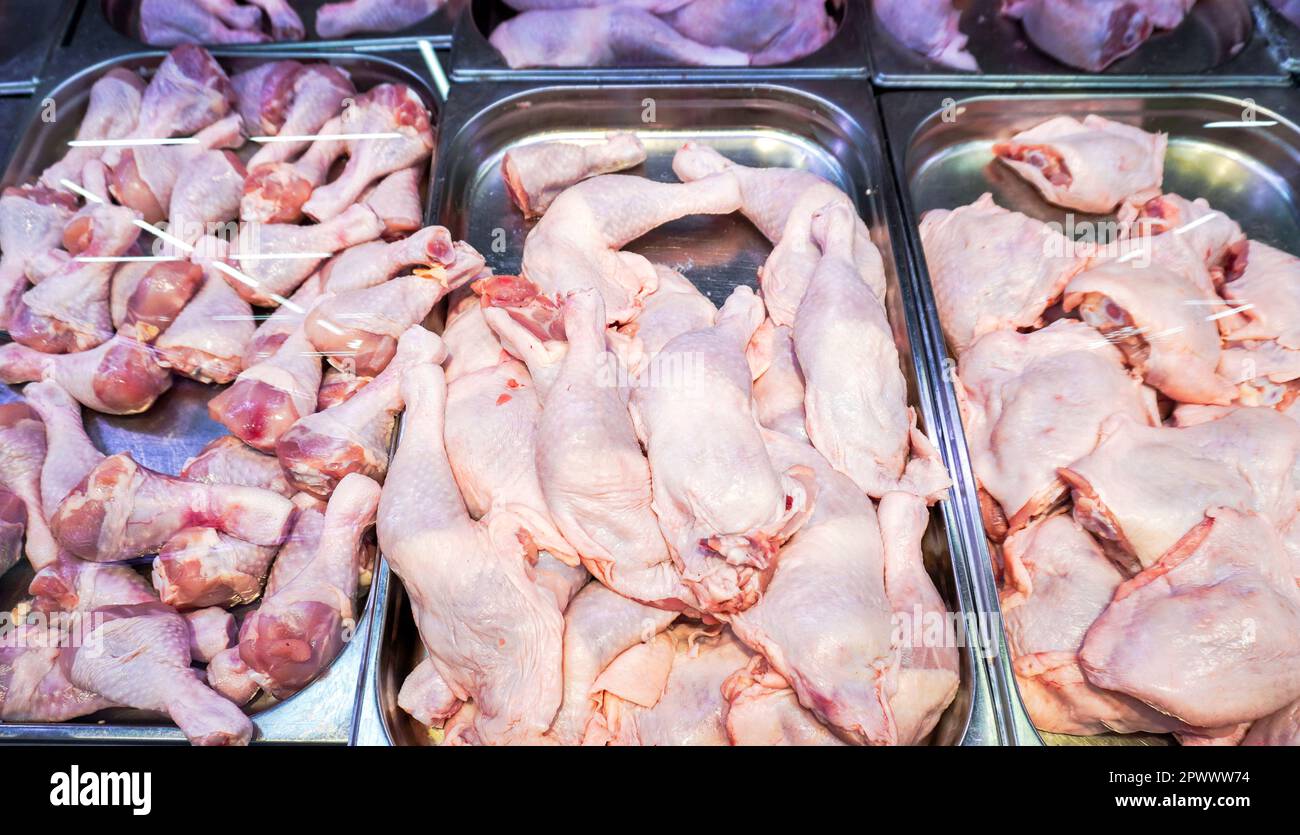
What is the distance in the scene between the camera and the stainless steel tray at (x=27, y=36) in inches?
116

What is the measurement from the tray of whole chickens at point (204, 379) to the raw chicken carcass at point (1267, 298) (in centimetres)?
229

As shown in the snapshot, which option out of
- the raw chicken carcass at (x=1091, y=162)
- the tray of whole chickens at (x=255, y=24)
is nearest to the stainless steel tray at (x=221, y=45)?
the tray of whole chickens at (x=255, y=24)

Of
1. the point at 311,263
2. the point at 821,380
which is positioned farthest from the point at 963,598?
the point at 311,263

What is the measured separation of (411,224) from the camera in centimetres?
258

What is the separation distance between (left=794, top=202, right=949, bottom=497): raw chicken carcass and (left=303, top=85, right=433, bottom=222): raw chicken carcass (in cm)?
151

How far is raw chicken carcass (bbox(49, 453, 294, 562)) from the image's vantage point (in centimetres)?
201

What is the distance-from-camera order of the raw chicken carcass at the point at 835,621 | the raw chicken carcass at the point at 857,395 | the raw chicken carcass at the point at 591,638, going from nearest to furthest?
the raw chicken carcass at the point at 835,621 < the raw chicken carcass at the point at 591,638 < the raw chicken carcass at the point at 857,395

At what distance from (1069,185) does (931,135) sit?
1.61ft

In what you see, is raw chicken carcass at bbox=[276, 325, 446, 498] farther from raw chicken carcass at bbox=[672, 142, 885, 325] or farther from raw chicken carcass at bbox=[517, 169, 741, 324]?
raw chicken carcass at bbox=[672, 142, 885, 325]

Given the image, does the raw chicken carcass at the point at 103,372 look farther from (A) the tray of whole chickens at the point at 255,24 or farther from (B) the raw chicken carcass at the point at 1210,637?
(B) the raw chicken carcass at the point at 1210,637
